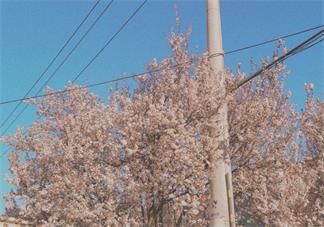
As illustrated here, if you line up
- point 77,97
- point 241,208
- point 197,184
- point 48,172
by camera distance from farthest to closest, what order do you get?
point 77,97
point 241,208
point 48,172
point 197,184

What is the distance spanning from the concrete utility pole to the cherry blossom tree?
0.64ft

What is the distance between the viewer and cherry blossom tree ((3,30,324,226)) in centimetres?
970

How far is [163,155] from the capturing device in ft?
31.7

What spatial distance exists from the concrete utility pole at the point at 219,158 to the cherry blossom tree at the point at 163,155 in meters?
0.20

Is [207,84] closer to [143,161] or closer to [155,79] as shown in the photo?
[155,79]

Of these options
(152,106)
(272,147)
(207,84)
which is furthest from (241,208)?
(152,106)

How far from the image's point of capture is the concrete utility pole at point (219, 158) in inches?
361

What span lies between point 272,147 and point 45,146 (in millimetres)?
6053

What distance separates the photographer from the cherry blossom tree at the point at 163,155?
382 inches

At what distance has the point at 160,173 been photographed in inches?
377

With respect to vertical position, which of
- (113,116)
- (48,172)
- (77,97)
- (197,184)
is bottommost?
(197,184)

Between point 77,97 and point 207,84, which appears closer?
point 207,84

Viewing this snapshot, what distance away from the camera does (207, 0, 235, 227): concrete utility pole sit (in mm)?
9180

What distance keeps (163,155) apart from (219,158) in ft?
4.15
